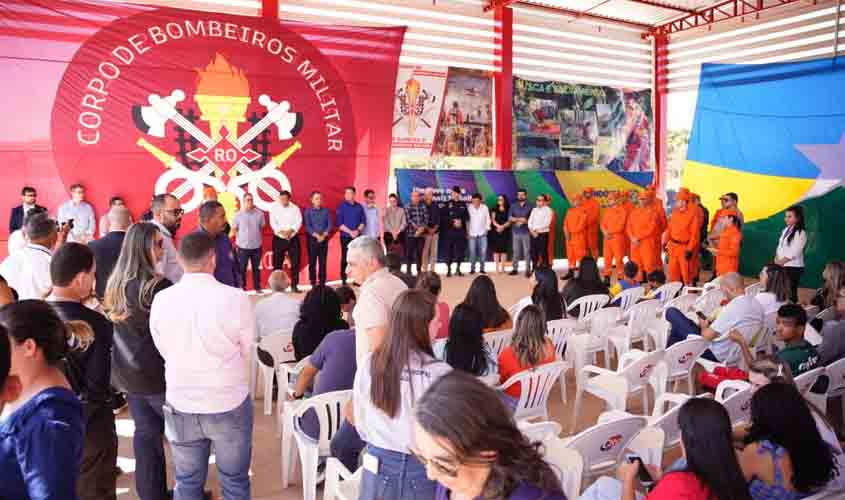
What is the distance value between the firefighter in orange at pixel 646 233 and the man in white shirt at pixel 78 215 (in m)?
7.77

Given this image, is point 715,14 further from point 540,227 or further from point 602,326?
point 602,326

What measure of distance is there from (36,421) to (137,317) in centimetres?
120

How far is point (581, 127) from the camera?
12.8 metres

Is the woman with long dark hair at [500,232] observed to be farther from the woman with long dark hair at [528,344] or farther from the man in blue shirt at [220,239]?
the woman with long dark hair at [528,344]

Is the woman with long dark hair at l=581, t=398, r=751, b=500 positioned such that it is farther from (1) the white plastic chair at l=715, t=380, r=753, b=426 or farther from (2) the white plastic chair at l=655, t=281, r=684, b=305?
(2) the white plastic chair at l=655, t=281, r=684, b=305

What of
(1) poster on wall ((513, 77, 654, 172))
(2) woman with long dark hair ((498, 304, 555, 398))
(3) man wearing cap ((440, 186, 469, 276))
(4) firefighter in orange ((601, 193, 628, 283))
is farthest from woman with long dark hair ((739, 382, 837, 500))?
(1) poster on wall ((513, 77, 654, 172))

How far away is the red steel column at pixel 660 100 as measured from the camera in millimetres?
13602

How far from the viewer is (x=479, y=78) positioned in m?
11.5

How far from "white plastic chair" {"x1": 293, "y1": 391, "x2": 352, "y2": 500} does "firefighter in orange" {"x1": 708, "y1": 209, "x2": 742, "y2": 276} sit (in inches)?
293

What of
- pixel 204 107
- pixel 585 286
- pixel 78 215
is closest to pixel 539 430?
pixel 585 286

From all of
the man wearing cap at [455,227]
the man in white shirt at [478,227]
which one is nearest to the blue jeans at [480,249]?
the man in white shirt at [478,227]

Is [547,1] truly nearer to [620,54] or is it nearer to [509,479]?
[620,54]

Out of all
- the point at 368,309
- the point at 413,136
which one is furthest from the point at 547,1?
the point at 368,309

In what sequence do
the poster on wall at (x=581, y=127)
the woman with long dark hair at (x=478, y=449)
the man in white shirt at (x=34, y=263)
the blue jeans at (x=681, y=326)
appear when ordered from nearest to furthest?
the woman with long dark hair at (x=478, y=449), the man in white shirt at (x=34, y=263), the blue jeans at (x=681, y=326), the poster on wall at (x=581, y=127)
